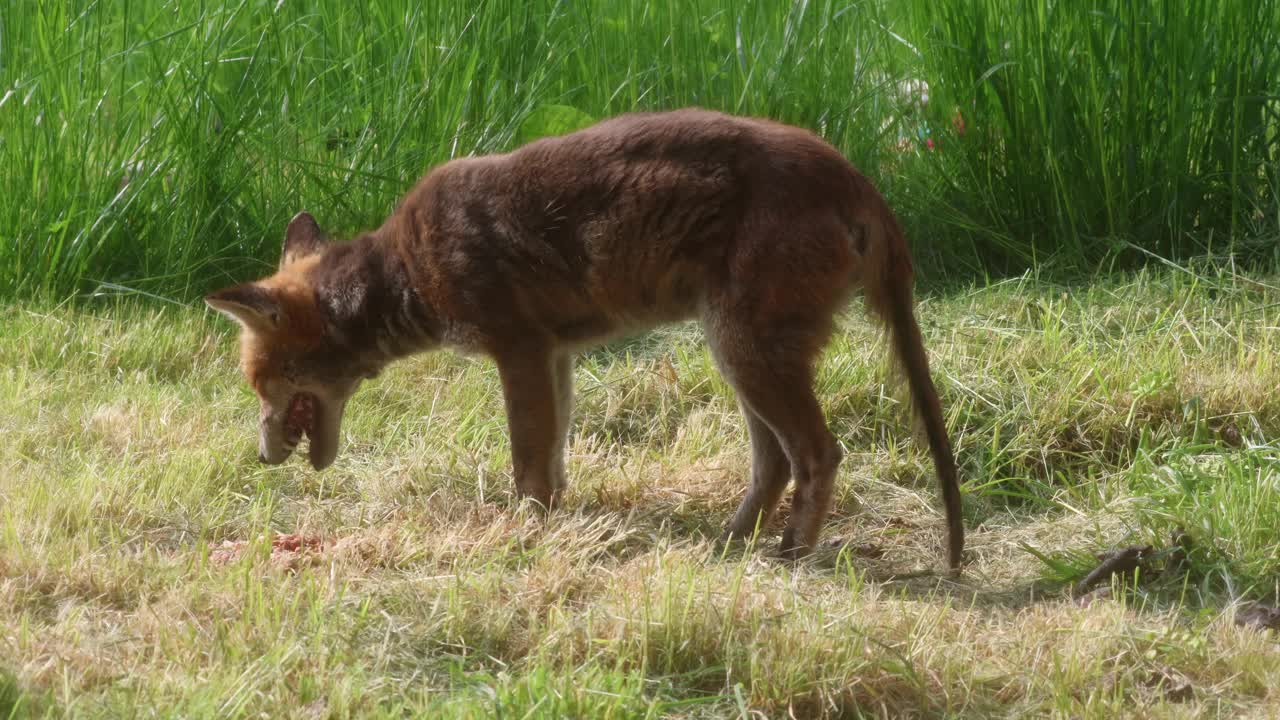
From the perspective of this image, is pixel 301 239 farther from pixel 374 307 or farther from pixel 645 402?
pixel 645 402

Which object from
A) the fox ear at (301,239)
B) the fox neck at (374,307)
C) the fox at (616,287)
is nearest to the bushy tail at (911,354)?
the fox at (616,287)

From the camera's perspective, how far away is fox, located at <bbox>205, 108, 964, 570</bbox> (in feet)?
14.0

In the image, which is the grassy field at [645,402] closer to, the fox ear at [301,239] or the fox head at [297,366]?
the fox head at [297,366]

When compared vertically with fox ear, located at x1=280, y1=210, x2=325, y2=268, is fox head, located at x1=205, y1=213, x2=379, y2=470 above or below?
below

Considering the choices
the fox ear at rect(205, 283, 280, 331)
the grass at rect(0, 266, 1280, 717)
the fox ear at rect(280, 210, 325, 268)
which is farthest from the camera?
the fox ear at rect(280, 210, 325, 268)

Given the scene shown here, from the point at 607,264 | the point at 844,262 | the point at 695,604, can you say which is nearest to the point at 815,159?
the point at 844,262

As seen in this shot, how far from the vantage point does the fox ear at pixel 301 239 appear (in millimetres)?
5410

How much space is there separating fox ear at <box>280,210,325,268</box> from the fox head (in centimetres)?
28

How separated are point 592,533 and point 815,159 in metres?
1.39

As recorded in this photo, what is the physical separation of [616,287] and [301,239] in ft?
5.13

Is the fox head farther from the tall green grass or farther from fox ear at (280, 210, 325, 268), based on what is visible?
the tall green grass

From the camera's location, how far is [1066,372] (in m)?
5.36

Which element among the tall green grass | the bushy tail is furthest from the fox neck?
the tall green grass

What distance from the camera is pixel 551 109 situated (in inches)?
270
